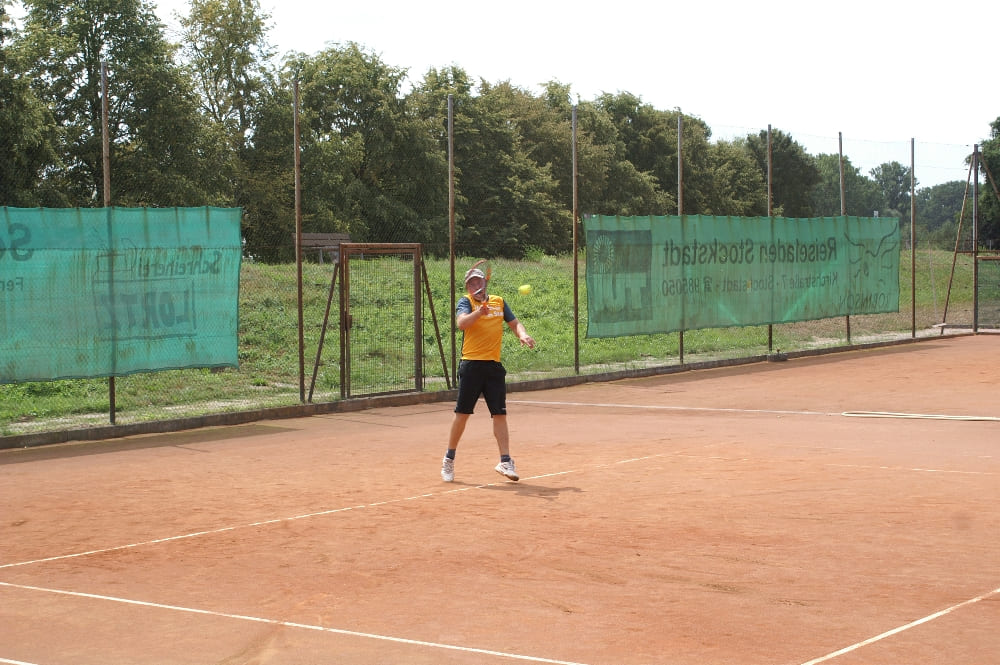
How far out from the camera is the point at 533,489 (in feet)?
33.8

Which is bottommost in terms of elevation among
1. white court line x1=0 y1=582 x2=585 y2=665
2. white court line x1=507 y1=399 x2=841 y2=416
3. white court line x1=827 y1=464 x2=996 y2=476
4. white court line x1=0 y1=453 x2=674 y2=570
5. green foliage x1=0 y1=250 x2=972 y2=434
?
white court line x1=507 y1=399 x2=841 y2=416

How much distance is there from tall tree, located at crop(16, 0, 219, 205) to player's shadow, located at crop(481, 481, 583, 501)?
1181 centimetres

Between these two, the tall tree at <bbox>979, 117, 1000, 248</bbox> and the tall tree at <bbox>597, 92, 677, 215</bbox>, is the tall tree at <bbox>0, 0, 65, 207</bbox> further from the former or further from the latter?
the tall tree at <bbox>597, 92, 677, 215</bbox>

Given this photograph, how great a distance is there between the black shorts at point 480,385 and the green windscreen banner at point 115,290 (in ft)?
17.2

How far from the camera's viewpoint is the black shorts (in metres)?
11.0

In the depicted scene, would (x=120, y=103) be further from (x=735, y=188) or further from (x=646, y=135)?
(x=646, y=135)

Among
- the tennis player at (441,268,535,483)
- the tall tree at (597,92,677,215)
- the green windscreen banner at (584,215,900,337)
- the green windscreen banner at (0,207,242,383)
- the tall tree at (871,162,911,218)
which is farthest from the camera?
the tall tree at (597,92,677,215)

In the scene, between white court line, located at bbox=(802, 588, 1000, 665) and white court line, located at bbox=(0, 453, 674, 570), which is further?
white court line, located at bbox=(0, 453, 674, 570)

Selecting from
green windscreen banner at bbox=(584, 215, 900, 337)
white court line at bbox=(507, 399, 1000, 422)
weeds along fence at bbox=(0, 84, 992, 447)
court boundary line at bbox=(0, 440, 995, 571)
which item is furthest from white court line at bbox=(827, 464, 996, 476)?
green windscreen banner at bbox=(584, 215, 900, 337)

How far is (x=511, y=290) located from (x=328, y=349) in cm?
923

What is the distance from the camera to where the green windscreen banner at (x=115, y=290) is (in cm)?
1345

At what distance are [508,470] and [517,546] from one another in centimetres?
266

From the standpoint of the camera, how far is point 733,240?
23.3 meters

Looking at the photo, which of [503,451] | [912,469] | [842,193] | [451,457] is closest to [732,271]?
[842,193]
